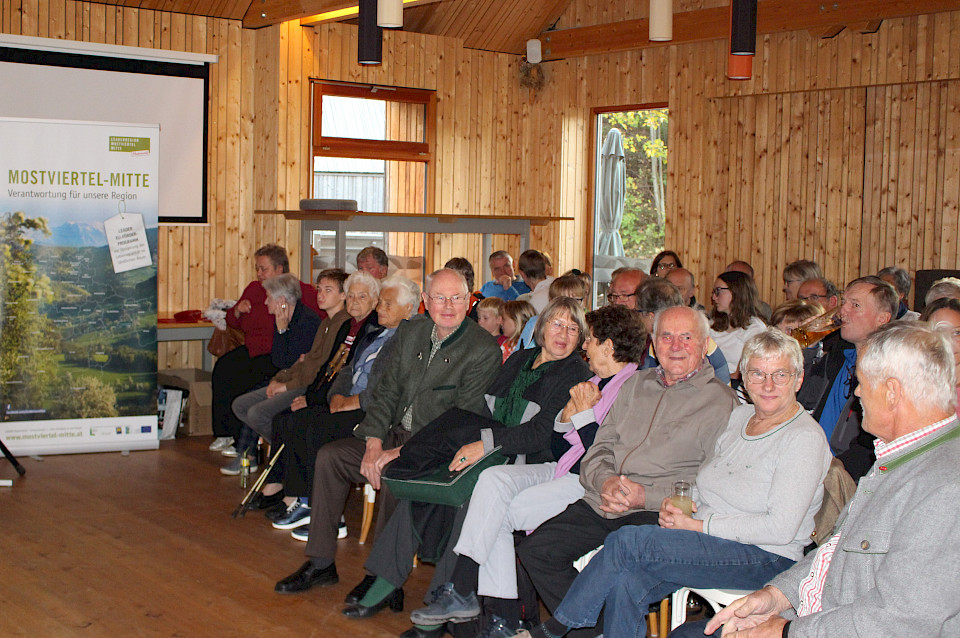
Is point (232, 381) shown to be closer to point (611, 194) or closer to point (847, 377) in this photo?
point (847, 377)

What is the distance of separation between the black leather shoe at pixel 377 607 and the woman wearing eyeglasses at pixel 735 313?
2412 mm

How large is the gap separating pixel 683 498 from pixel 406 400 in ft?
5.72

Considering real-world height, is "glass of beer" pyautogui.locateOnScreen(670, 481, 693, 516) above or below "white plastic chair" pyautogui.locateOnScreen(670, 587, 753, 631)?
above

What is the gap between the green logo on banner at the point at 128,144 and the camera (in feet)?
22.4

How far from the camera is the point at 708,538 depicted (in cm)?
310

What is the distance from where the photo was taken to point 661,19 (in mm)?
5301

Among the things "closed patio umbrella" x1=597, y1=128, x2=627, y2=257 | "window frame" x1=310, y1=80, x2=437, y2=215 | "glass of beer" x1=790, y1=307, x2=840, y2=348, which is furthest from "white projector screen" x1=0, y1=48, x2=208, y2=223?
"glass of beer" x1=790, y1=307, x2=840, y2=348

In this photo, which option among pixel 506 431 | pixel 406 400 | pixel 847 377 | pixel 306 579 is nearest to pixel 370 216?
pixel 406 400

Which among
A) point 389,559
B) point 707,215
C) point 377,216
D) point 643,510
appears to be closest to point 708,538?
point 643,510

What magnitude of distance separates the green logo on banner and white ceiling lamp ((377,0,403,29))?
8.76 ft

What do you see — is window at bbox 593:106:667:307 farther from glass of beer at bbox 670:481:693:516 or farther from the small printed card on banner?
glass of beer at bbox 670:481:693:516

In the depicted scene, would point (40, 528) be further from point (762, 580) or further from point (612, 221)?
point (612, 221)

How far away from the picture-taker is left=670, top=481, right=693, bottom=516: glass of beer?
3158mm

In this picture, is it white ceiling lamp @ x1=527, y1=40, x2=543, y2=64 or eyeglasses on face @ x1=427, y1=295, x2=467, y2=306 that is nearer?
eyeglasses on face @ x1=427, y1=295, x2=467, y2=306
